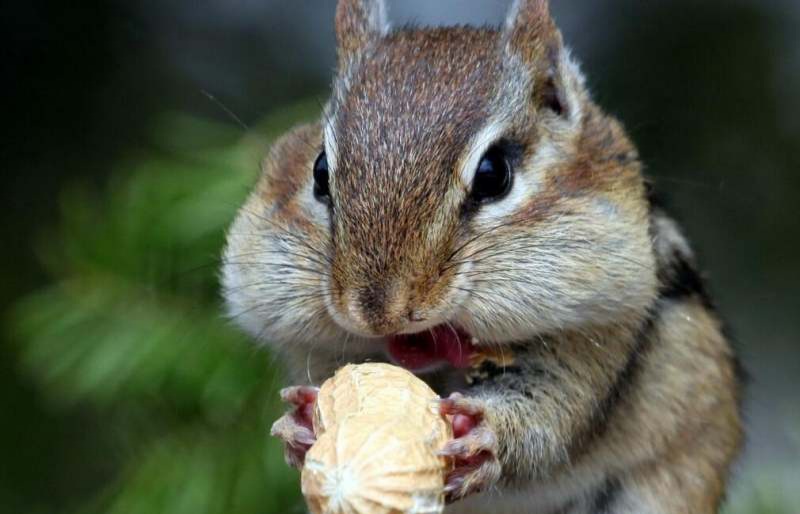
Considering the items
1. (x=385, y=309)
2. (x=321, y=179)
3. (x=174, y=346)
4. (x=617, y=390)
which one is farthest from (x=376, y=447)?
(x=174, y=346)

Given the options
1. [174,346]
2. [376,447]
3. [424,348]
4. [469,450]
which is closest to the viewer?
[376,447]

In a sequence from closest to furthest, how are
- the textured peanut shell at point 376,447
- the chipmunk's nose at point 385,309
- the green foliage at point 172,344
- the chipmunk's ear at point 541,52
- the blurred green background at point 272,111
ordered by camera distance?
the textured peanut shell at point 376,447 → the chipmunk's nose at point 385,309 → the chipmunk's ear at point 541,52 → the green foliage at point 172,344 → the blurred green background at point 272,111

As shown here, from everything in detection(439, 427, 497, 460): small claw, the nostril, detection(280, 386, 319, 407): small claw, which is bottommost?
detection(439, 427, 497, 460): small claw

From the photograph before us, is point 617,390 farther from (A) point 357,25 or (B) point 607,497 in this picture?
(A) point 357,25

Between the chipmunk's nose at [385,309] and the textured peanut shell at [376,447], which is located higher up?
the chipmunk's nose at [385,309]

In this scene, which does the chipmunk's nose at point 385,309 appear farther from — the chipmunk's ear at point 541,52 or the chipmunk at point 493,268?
the chipmunk's ear at point 541,52

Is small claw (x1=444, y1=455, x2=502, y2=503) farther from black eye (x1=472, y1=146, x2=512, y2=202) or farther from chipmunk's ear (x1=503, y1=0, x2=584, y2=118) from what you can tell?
chipmunk's ear (x1=503, y1=0, x2=584, y2=118)

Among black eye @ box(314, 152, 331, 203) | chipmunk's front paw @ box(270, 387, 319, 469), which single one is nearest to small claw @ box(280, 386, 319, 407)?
chipmunk's front paw @ box(270, 387, 319, 469)

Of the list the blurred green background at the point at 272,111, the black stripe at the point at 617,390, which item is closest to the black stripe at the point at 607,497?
the black stripe at the point at 617,390
